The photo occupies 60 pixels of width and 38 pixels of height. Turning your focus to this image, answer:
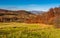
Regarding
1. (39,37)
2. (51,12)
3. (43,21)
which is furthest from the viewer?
(51,12)

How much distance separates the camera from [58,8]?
149ft

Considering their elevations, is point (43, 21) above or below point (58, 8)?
below

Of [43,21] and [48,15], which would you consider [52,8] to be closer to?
[48,15]

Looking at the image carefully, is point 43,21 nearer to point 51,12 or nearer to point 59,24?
point 51,12

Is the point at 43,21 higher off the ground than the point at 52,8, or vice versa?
the point at 52,8

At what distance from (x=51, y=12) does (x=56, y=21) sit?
1207 centimetres

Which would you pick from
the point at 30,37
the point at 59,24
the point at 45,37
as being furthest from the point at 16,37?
the point at 59,24

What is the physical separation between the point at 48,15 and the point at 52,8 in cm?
210

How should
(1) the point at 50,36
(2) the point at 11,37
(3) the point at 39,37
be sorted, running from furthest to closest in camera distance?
1. (1) the point at 50,36
2. (3) the point at 39,37
3. (2) the point at 11,37

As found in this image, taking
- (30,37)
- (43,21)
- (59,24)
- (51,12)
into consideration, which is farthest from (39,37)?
(51,12)

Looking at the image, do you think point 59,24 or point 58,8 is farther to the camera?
point 58,8

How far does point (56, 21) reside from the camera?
117ft

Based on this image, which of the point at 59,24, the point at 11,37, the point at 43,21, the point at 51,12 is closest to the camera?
the point at 11,37

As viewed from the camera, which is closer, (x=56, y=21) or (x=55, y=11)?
(x=56, y=21)
